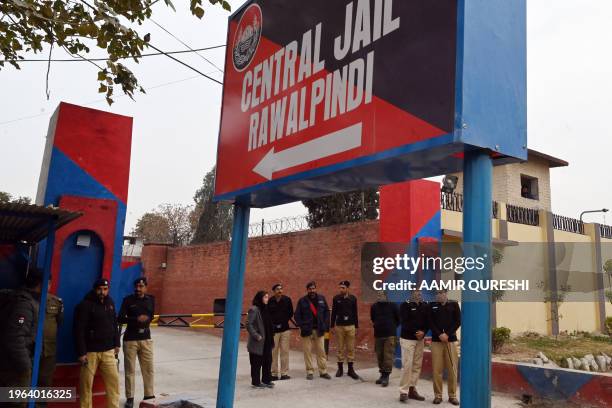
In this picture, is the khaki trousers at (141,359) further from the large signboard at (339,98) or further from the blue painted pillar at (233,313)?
the large signboard at (339,98)

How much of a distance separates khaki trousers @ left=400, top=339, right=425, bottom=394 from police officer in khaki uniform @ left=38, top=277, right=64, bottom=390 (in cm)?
499

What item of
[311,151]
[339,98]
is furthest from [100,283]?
[339,98]

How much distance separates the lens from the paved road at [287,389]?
763 cm

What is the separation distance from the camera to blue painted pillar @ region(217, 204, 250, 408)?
541 centimetres

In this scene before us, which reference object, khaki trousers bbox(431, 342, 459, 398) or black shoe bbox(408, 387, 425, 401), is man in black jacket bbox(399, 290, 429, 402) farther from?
khaki trousers bbox(431, 342, 459, 398)

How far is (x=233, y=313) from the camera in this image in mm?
5582

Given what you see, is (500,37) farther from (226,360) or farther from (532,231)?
(532,231)

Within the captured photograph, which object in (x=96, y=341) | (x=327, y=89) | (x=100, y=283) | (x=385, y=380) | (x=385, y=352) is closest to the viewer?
(x=327, y=89)

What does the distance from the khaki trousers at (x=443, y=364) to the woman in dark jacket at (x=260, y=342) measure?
9.01 ft

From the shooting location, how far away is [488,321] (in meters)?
2.96

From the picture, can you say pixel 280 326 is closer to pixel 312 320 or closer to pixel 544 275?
pixel 312 320

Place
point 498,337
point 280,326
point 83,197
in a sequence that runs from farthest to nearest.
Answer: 1. point 498,337
2. point 280,326
3. point 83,197

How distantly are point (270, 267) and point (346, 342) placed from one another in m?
6.41

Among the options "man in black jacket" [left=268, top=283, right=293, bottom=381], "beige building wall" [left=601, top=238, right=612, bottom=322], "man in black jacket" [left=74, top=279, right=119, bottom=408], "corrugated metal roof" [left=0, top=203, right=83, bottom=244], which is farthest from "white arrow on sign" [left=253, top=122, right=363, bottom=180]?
"beige building wall" [left=601, top=238, right=612, bottom=322]
